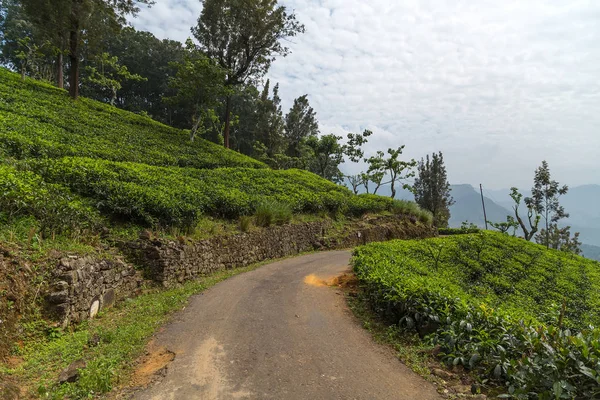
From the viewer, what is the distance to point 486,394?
386 cm

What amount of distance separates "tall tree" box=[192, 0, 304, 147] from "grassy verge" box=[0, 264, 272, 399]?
20510mm

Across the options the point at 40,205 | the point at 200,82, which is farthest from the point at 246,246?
the point at 200,82

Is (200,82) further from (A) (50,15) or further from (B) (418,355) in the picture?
(B) (418,355)

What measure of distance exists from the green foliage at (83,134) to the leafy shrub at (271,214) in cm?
634

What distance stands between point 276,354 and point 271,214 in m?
9.79

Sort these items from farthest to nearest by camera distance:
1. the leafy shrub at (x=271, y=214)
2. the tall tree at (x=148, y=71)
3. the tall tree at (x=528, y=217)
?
1. the tall tree at (x=148, y=71)
2. the tall tree at (x=528, y=217)
3. the leafy shrub at (x=271, y=214)

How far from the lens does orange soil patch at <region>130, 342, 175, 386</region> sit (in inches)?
165

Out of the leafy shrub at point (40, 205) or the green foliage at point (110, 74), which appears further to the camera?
the green foliage at point (110, 74)

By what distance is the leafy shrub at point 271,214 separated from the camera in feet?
46.1

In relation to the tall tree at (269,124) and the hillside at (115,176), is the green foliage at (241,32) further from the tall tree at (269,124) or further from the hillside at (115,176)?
the tall tree at (269,124)

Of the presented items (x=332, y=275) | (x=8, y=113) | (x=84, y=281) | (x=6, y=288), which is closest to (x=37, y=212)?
(x=84, y=281)

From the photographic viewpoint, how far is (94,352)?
15.4 feet

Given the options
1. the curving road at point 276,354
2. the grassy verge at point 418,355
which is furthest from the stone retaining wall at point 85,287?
the grassy verge at point 418,355

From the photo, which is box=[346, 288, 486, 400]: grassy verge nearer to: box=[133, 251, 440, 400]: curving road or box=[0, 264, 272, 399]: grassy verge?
box=[133, 251, 440, 400]: curving road
